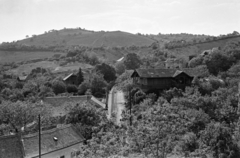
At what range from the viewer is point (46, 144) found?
66.0 feet

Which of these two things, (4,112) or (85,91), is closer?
(4,112)

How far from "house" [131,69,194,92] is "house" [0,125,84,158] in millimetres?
13747

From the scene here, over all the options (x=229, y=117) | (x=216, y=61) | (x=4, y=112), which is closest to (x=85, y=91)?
(x=4, y=112)

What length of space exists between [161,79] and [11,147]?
850 inches

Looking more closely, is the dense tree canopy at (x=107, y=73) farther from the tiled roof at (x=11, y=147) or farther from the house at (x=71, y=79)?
the tiled roof at (x=11, y=147)

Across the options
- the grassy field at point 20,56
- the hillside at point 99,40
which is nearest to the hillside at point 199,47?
the hillside at point 99,40

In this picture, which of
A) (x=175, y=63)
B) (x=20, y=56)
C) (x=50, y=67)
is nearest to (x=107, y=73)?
(x=175, y=63)

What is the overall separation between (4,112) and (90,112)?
33.4 feet

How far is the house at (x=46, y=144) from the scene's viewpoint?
60.7 ft

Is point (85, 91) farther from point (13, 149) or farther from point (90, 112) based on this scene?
point (13, 149)

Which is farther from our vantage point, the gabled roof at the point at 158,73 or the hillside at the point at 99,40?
the hillside at the point at 99,40

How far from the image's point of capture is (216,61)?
41.6m

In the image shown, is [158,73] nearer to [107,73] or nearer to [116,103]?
[116,103]

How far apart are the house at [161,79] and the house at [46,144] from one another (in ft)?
45.1
